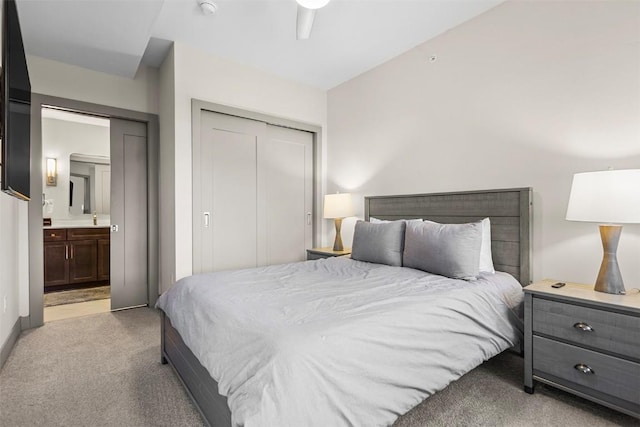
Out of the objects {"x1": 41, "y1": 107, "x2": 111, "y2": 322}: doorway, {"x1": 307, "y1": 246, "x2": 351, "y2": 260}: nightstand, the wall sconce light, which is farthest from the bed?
the wall sconce light

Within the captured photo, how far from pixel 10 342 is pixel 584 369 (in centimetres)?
394

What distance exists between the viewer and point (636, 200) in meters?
1.67

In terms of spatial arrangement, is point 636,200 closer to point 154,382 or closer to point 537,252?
point 537,252

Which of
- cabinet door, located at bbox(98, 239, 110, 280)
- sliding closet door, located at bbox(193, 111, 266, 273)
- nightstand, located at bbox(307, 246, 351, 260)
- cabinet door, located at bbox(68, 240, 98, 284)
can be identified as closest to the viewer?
sliding closet door, located at bbox(193, 111, 266, 273)

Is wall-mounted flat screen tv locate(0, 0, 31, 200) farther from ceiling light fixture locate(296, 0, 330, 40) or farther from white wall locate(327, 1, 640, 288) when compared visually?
white wall locate(327, 1, 640, 288)

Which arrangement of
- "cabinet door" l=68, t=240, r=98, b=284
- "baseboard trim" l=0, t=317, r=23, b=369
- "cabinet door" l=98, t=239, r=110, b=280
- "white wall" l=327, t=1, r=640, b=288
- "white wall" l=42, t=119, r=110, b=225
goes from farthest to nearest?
"white wall" l=42, t=119, r=110, b=225
"cabinet door" l=98, t=239, r=110, b=280
"cabinet door" l=68, t=240, r=98, b=284
"baseboard trim" l=0, t=317, r=23, b=369
"white wall" l=327, t=1, r=640, b=288

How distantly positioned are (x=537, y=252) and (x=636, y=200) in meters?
0.82

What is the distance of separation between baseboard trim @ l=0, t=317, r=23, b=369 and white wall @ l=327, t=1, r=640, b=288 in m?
3.46

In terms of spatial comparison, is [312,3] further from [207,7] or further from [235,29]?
[235,29]

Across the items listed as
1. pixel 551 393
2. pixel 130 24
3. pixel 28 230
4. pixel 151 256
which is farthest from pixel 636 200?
pixel 28 230

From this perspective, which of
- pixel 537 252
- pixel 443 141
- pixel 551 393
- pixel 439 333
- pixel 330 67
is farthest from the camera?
pixel 330 67

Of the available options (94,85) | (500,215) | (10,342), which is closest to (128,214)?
(94,85)

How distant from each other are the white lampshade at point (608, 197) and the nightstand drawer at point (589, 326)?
504mm

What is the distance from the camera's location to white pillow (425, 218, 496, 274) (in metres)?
2.38
